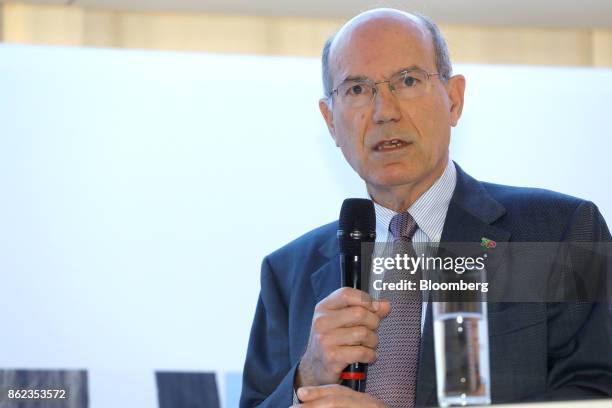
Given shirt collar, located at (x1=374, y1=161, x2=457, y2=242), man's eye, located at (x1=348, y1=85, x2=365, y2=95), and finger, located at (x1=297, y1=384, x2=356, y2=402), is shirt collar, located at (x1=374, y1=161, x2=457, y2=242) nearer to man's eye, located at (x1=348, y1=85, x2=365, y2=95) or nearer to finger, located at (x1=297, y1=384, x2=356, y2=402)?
man's eye, located at (x1=348, y1=85, x2=365, y2=95)

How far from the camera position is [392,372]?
2383 millimetres

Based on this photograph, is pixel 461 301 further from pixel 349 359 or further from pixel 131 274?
pixel 131 274

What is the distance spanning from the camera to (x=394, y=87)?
274 centimetres

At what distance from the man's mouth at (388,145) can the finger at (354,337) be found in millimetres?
797

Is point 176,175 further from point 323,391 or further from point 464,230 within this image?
point 323,391

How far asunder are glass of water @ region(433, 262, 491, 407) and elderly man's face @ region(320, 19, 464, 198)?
2.41 feet

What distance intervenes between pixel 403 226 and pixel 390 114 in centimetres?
32

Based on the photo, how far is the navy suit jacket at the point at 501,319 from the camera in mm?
2283

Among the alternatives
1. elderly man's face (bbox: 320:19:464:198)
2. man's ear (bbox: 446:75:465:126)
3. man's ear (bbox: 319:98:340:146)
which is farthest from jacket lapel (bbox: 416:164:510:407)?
man's ear (bbox: 319:98:340:146)

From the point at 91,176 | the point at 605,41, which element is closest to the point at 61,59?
the point at 91,176

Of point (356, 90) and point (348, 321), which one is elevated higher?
point (356, 90)

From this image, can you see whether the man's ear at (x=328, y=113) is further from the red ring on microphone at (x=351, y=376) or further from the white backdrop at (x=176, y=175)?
the red ring on microphone at (x=351, y=376)

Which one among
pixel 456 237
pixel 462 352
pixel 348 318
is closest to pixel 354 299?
pixel 348 318

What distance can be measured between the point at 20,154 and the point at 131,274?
645 mm
